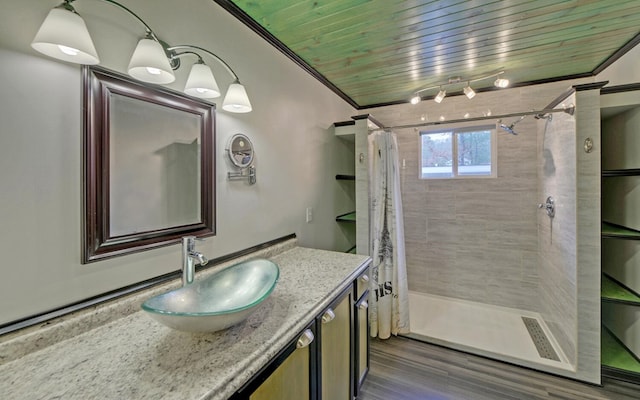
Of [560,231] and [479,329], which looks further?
[479,329]

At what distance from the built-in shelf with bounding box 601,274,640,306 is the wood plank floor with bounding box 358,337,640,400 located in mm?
598

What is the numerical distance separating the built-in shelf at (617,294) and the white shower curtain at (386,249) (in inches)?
54.0

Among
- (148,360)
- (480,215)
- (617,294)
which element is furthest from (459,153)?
(148,360)

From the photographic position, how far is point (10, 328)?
0.73 metres

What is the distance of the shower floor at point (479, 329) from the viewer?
204 cm

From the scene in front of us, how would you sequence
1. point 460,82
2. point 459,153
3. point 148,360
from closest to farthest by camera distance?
point 148,360, point 460,82, point 459,153

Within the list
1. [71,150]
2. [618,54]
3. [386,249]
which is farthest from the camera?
[386,249]

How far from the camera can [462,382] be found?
5.99 ft

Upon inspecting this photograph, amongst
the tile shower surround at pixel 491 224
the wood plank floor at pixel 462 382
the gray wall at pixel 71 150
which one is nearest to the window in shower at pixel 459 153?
the tile shower surround at pixel 491 224

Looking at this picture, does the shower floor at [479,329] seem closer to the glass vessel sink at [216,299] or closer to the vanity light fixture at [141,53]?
the glass vessel sink at [216,299]

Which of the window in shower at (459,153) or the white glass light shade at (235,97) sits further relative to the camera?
the window in shower at (459,153)

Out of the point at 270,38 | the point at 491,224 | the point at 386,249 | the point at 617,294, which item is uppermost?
the point at 270,38

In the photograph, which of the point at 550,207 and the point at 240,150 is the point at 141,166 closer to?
the point at 240,150

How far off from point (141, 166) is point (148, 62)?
0.40 meters
